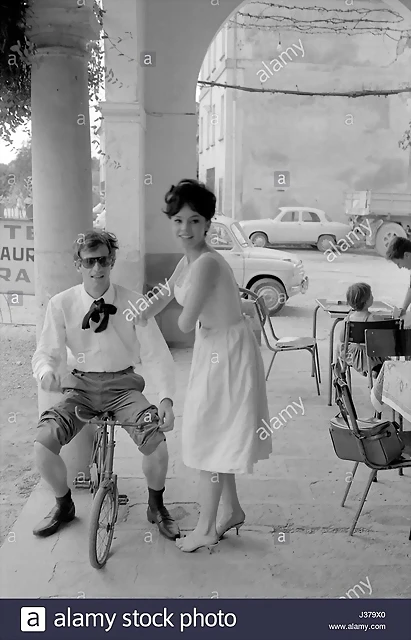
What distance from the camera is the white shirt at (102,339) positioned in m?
3.11

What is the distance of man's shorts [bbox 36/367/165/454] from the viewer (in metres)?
3.05

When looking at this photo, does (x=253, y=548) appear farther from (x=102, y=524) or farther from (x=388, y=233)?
(x=388, y=233)

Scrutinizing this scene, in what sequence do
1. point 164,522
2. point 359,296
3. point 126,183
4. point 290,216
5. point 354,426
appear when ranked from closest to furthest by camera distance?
point 354,426, point 164,522, point 359,296, point 126,183, point 290,216

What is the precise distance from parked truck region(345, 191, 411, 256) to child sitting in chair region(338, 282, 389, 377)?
12.2 metres

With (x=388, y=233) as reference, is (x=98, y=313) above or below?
below

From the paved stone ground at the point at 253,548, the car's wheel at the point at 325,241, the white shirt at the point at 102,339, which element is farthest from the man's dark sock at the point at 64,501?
the car's wheel at the point at 325,241

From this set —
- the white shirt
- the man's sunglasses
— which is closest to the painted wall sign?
the white shirt

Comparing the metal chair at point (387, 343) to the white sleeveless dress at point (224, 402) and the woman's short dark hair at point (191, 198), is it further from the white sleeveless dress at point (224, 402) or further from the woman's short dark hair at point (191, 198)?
the woman's short dark hair at point (191, 198)

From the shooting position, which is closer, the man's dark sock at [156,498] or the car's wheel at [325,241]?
the man's dark sock at [156,498]

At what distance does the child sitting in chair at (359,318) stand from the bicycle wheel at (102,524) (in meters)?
2.28

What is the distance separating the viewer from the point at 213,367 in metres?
2.95

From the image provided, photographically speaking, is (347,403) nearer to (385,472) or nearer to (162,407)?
(162,407)

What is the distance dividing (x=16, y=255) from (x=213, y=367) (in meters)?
3.49

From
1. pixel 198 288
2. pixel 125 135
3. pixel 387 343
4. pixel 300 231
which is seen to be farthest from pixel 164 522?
pixel 300 231
